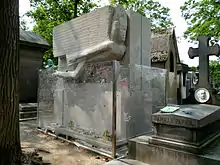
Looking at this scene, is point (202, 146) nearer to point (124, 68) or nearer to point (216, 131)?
point (216, 131)

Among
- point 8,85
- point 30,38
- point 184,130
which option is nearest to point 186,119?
A: point 184,130

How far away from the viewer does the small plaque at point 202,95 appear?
173 inches

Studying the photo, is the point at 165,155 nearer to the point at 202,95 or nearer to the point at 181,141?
the point at 181,141

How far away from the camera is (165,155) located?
3072 millimetres

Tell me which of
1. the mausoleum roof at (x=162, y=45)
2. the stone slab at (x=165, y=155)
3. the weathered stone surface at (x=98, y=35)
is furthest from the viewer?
the mausoleum roof at (x=162, y=45)

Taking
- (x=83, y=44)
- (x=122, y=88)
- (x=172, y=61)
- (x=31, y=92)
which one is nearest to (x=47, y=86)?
(x=83, y=44)

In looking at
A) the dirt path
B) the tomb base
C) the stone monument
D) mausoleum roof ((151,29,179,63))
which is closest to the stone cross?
the stone monument

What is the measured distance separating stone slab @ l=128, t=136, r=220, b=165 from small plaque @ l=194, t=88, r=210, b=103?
1278 mm

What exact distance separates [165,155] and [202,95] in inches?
83.1

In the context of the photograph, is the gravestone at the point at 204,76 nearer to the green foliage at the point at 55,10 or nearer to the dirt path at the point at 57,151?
the dirt path at the point at 57,151

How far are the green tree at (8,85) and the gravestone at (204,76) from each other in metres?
4.10

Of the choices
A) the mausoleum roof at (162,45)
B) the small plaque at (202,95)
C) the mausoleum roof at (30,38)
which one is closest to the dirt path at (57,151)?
the small plaque at (202,95)

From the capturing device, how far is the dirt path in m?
3.91

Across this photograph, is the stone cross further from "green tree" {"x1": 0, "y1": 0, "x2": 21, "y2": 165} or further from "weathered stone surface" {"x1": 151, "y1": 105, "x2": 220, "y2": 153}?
"green tree" {"x1": 0, "y1": 0, "x2": 21, "y2": 165}
